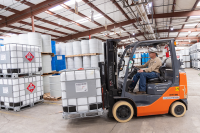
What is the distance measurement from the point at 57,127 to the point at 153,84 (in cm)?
265

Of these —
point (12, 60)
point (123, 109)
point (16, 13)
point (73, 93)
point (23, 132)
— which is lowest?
point (23, 132)

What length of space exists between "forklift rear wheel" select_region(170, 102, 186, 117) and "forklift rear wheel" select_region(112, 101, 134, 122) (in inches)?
43.0

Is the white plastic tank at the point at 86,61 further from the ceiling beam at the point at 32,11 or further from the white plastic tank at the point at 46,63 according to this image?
the ceiling beam at the point at 32,11

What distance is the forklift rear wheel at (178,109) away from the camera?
3.51 metres

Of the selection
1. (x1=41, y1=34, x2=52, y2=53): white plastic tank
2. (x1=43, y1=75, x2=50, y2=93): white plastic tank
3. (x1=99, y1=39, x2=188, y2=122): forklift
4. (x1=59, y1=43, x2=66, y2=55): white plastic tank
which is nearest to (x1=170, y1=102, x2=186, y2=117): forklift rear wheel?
(x1=99, y1=39, x2=188, y2=122): forklift

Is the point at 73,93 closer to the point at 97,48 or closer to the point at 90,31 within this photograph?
the point at 97,48

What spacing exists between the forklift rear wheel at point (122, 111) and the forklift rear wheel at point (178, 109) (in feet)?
3.58

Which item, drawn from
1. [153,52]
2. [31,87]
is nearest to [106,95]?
[153,52]

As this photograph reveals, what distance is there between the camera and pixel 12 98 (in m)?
4.61

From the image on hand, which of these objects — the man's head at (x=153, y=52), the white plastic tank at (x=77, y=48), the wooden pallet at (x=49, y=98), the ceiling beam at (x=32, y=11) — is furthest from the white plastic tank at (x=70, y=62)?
the man's head at (x=153, y=52)

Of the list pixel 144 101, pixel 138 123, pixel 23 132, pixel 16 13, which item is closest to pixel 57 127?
pixel 23 132

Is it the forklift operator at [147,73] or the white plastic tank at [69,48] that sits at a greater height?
the white plastic tank at [69,48]

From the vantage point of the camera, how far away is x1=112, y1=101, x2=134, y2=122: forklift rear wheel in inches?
133

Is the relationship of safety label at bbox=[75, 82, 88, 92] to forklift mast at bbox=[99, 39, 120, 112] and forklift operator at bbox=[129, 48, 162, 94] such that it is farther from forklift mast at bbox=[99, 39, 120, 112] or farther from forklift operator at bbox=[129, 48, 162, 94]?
forklift operator at bbox=[129, 48, 162, 94]
